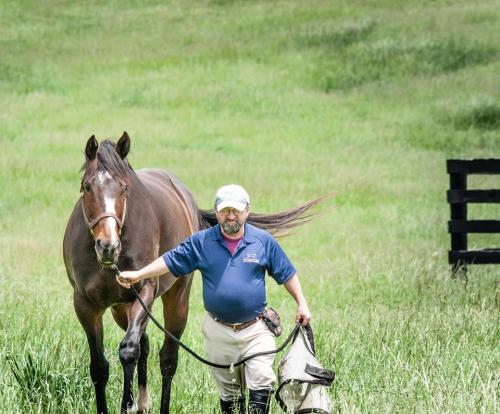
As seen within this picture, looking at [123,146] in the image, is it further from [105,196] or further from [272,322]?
[272,322]

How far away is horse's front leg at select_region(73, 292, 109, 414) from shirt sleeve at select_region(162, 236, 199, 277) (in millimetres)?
929

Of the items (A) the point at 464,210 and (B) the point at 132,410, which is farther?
(A) the point at 464,210

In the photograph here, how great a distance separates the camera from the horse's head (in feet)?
18.6

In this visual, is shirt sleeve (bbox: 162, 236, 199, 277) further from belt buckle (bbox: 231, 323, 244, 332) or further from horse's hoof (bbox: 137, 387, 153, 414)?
horse's hoof (bbox: 137, 387, 153, 414)

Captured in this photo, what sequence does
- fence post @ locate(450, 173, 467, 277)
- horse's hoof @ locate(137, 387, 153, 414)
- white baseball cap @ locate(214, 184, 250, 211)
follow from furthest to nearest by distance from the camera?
fence post @ locate(450, 173, 467, 277) → horse's hoof @ locate(137, 387, 153, 414) → white baseball cap @ locate(214, 184, 250, 211)

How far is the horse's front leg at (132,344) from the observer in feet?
20.0

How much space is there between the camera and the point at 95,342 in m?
6.62

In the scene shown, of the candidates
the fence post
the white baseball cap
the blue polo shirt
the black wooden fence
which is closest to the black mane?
the blue polo shirt

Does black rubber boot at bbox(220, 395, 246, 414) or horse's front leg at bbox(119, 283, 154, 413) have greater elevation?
horse's front leg at bbox(119, 283, 154, 413)

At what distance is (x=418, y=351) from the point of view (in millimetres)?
7477

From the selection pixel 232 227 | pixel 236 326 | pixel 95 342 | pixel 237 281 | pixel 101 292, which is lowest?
pixel 95 342

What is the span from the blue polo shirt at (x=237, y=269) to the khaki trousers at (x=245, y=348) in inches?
3.2

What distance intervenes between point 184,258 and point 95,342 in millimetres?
1174

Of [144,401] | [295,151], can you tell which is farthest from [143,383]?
[295,151]
